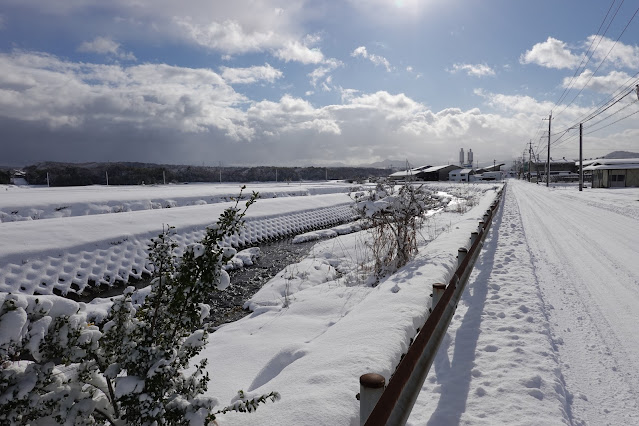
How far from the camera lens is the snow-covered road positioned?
303 cm

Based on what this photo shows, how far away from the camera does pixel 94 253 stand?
11.1 meters

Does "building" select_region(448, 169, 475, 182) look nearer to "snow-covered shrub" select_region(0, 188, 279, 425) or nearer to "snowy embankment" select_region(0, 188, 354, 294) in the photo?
"snowy embankment" select_region(0, 188, 354, 294)

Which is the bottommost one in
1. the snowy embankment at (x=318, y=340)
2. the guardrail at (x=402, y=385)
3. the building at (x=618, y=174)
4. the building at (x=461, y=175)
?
the snowy embankment at (x=318, y=340)

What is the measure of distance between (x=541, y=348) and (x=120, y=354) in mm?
4318

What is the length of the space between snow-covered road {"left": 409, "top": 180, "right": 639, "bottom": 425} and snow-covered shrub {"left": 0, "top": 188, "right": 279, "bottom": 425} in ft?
6.66

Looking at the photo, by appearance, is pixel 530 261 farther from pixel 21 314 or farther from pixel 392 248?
pixel 21 314

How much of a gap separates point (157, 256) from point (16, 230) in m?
11.5

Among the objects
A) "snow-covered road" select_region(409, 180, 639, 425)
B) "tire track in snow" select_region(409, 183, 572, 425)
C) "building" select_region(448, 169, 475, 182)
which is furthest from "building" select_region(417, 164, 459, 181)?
"tire track in snow" select_region(409, 183, 572, 425)

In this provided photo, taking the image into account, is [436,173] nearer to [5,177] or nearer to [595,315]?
[5,177]

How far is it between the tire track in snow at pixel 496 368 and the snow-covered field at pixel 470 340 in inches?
0.5

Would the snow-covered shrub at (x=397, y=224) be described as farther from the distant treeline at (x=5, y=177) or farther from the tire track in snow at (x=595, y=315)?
the distant treeline at (x=5, y=177)

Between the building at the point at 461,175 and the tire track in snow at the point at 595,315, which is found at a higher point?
the building at the point at 461,175

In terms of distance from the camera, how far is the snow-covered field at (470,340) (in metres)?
3.03

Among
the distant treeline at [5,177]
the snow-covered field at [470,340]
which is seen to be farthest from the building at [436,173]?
the snow-covered field at [470,340]
